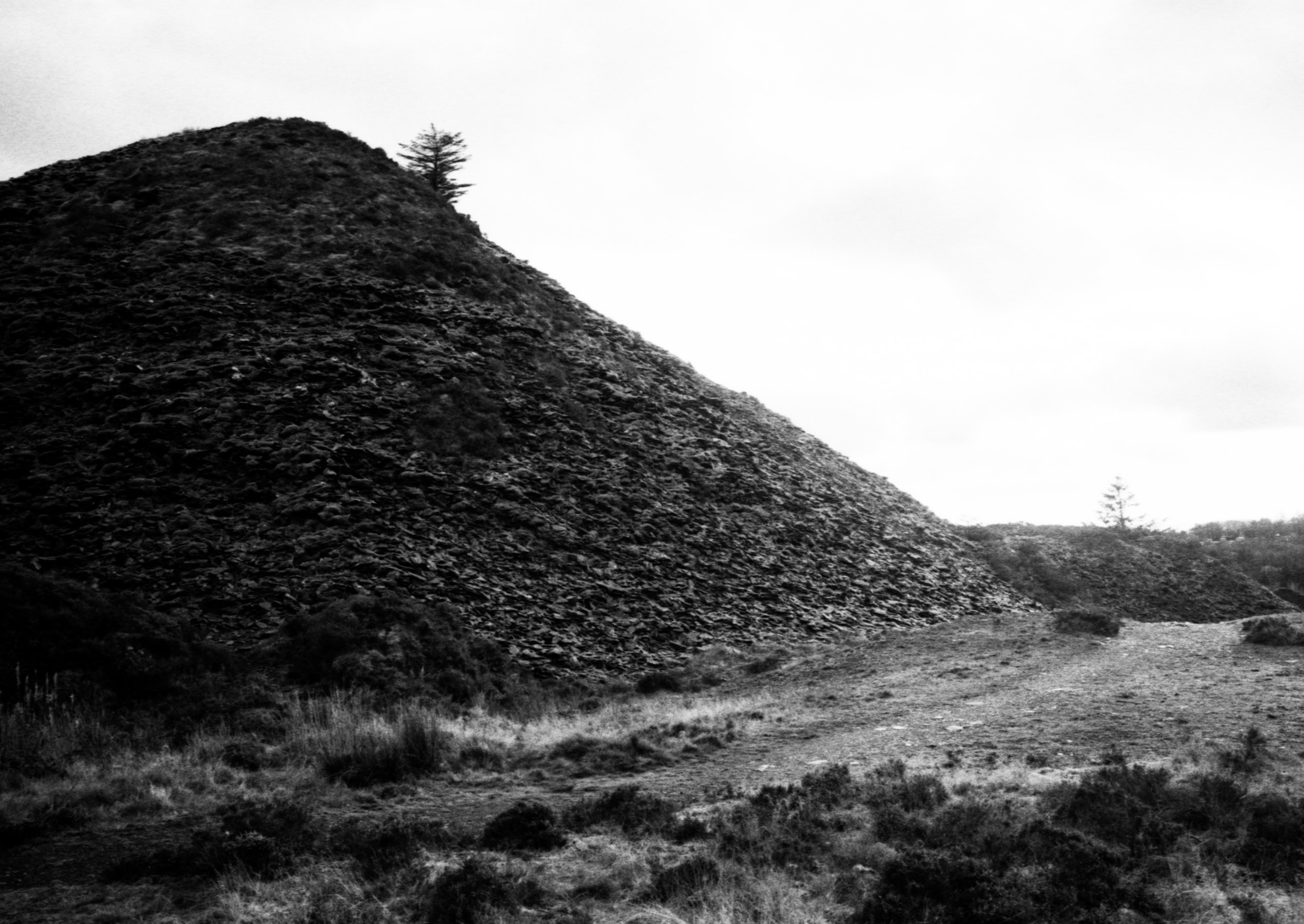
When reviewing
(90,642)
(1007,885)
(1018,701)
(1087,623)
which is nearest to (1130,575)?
(1087,623)

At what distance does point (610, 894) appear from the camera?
9227 millimetres

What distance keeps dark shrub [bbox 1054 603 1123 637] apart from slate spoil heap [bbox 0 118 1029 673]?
474 cm

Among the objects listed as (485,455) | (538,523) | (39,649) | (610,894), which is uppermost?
(485,455)

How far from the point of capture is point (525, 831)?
10859 mm

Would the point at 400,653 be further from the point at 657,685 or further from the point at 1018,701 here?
the point at 1018,701

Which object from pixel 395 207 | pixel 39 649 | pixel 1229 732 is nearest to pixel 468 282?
pixel 395 207

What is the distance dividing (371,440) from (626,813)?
1881 cm

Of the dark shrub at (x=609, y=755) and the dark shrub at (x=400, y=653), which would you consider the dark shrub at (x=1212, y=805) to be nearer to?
the dark shrub at (x=609, y=755)

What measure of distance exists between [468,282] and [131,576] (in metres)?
20.0

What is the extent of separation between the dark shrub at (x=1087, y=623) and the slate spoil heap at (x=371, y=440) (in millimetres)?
4739

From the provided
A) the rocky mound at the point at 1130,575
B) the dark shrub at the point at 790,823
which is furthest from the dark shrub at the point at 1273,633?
the dark shrub at the point at 790,823

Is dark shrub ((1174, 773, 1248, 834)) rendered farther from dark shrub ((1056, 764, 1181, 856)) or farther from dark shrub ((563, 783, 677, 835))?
dark shrub ((563, 783, 677, 835))

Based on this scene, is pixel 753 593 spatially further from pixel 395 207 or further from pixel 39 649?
pixel 395 207

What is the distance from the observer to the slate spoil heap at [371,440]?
76.8 ft
